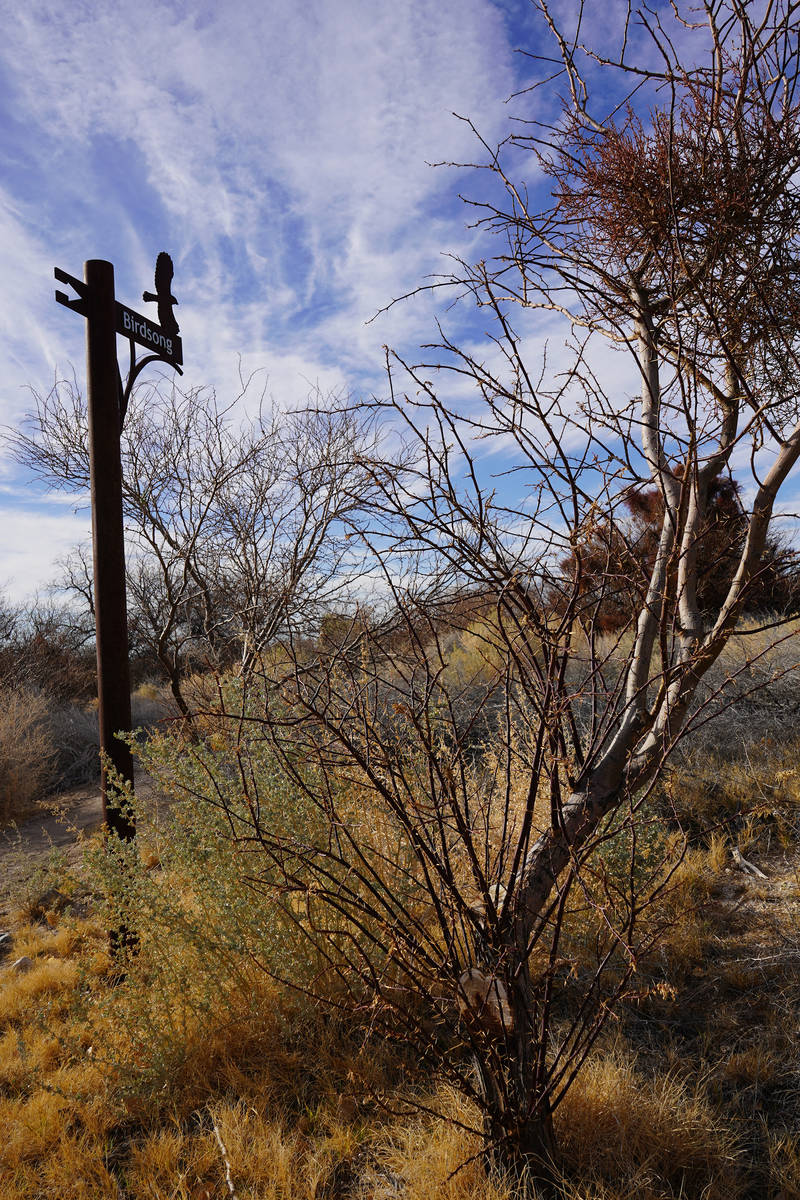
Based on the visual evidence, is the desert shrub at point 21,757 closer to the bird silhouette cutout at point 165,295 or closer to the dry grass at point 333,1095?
the dry grass at point 333,1095

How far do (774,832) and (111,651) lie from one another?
4.19 m

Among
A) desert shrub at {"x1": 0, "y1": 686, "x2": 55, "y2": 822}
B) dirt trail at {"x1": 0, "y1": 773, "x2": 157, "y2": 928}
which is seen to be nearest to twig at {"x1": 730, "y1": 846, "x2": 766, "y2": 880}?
dirt trail at {"x1": 0, "y1": 773, "x2": 157, "y2": 928}

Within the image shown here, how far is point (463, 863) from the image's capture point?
8.32ft

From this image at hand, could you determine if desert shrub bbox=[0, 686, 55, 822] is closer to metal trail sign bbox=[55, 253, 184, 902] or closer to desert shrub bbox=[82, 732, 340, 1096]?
metal trail sign bbox=[55, 253, 184, 902]

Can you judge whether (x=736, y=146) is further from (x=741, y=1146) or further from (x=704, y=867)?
(x=704, y=867)

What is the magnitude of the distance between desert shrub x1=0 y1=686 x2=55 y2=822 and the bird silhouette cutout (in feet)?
19.0

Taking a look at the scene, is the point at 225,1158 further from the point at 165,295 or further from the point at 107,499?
the point at 165,295

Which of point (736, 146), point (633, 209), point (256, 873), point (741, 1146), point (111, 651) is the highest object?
point (736, 146)

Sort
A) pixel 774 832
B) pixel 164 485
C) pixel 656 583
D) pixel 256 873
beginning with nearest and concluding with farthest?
1. pixel 656 583
2. pixel 256 873
3. pixel 774 832
4. pixel 164 485

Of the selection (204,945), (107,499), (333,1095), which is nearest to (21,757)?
(107,499)

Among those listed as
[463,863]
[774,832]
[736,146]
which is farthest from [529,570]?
[774,832]

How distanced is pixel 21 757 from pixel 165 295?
600 centimetres

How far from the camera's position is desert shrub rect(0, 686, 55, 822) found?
8.09m

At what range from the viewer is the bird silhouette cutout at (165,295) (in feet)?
15.1
